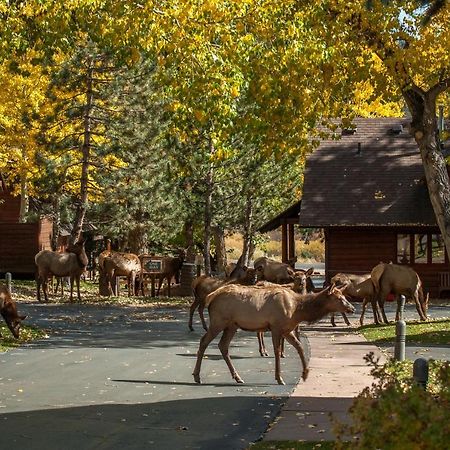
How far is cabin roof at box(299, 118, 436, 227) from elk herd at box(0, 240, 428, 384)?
3.83 meters

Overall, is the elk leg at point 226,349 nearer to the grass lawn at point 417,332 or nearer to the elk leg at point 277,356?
the elk leg at point 277,356

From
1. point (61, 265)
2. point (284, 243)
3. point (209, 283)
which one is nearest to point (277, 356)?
point (209, 283)

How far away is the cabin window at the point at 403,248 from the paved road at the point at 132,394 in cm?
1875

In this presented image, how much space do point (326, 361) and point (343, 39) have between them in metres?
9.68

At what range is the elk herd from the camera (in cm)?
1688

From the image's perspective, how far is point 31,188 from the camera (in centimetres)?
4469

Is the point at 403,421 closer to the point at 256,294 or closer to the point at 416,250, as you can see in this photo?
the point at 256,294

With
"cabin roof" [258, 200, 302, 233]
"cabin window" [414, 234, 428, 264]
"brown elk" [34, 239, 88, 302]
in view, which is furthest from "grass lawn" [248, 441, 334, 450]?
"cabin roof" [258, 200, 302, 233]

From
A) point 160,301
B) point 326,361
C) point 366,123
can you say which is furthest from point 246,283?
point 366,123

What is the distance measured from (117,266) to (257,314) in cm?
2193

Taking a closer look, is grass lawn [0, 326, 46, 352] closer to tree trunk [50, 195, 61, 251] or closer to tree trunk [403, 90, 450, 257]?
tree trunk [403, 90, 450, 257]

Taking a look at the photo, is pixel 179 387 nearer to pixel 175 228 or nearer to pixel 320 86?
pixel 320 86

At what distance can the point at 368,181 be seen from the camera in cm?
4431

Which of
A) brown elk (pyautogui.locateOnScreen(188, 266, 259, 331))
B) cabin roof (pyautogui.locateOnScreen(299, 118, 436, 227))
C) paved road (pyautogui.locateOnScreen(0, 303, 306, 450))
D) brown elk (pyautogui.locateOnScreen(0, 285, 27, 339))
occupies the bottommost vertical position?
paved road (pyautogui.locateOnScreen(0, 303, 306, 450))
